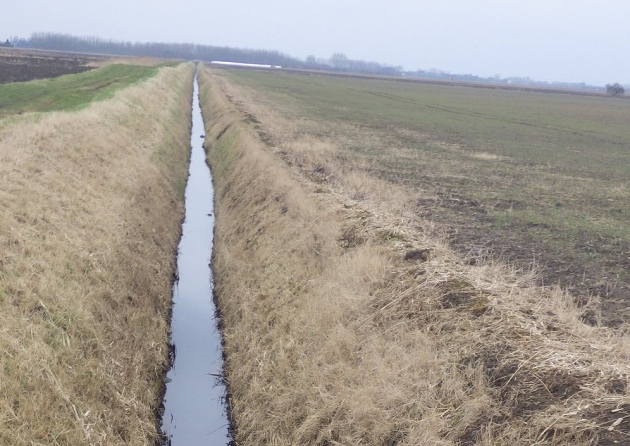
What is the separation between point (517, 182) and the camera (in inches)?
793

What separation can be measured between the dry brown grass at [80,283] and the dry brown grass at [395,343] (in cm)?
185

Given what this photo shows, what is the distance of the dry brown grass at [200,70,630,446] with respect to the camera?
6.14 metres

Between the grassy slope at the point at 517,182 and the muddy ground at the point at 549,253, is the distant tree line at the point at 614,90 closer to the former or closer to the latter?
the grassy slope at the point at 517,182

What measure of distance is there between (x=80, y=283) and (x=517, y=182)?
15.3 meters

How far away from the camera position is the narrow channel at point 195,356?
9.33 meters

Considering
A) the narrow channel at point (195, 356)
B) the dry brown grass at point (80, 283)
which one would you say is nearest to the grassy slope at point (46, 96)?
the dry brown grass at point (80, 283)

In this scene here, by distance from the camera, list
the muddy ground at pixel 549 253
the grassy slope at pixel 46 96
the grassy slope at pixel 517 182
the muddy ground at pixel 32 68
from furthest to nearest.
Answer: the muddy ground at pixel 32 68, the grassy slope at pixel 46 96, the grassy slope at pixel 517 182, the muddy ground at pixel 549 253

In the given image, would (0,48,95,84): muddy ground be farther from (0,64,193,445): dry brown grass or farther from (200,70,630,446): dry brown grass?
(200,70,630,446): dry brown grass

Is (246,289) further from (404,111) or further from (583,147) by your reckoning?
(404,111)

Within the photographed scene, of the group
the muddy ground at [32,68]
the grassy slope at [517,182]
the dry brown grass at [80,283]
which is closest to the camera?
the dry brown grass at [80,283]

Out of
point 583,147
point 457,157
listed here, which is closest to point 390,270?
point 457,157

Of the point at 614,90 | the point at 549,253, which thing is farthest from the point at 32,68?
the point at 614,90

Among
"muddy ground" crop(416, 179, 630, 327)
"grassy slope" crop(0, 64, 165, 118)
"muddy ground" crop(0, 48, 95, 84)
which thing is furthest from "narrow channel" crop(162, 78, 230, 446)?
"muddy ground" crop(0, 48, 95, 84)

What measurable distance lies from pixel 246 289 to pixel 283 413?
4.52 meters
